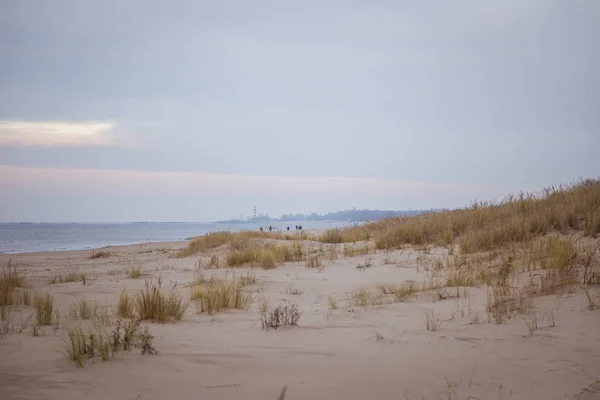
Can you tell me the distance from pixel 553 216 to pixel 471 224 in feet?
8.16

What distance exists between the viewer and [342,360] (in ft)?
10.4

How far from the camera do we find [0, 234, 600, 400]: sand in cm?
Result: 262

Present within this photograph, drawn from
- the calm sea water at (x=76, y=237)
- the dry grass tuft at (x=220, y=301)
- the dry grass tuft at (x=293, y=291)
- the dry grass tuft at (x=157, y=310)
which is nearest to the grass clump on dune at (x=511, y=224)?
the dry grass tuft at (x=293, y=291)

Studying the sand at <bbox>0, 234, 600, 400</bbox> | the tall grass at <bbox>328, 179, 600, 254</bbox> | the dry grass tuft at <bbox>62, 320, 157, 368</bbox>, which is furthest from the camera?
the tall grass at <bbox>328, 179, 600, 254</bbox>

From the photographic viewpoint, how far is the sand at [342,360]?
2.62 m

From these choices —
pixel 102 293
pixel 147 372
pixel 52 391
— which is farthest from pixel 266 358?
pixel 102 293

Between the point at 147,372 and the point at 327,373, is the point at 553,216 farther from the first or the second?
the point at 147,372

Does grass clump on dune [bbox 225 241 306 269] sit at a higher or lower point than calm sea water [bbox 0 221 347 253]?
higher

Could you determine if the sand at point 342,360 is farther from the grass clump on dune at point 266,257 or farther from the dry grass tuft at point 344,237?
the dry grass tuft at point 344,237

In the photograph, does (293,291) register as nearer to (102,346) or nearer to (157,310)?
(157,310)

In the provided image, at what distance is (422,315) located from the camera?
455cm

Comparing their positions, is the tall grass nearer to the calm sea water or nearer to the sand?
the sand

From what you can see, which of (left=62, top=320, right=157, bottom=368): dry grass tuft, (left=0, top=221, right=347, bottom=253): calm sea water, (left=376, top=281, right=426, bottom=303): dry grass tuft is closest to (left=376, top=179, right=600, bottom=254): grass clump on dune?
(left=376, top=281, right=426, bottom=303): dry grass tuft

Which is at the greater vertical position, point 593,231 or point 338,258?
point 593,231
